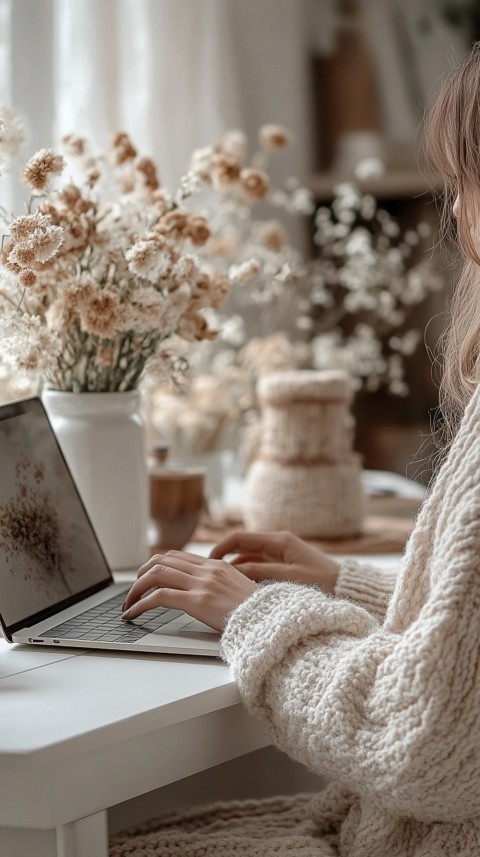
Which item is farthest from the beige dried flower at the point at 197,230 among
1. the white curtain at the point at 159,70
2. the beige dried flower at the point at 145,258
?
the white curtain at the point at 159,70

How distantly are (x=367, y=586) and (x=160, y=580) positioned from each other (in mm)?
258

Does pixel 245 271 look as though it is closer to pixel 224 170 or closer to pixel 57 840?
pixel 224 170

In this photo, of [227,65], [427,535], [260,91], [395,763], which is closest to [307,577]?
[427,535]

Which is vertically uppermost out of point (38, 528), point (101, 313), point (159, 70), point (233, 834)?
point (159, 70)

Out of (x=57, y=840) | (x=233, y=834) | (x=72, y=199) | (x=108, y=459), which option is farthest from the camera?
(x=108, y=459)

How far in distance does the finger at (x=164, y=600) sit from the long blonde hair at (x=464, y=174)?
0.29 meters

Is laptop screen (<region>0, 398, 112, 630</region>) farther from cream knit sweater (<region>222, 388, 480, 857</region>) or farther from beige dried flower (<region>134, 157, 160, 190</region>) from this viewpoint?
beige dried flower (<region>134, 157, 160, 190</region>)

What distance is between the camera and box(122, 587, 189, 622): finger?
94cm

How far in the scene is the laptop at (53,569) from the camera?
0.95 m

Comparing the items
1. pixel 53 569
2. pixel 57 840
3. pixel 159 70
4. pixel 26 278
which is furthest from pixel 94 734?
pixel 159 70

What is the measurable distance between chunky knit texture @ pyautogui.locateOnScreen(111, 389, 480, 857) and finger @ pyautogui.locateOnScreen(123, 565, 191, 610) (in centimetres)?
8

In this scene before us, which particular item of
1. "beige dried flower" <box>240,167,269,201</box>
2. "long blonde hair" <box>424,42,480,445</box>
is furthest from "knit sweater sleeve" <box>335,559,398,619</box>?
"beige dried flower" <box>240,167,269,201</box>

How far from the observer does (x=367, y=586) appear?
1.13 m

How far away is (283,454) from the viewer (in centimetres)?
156
